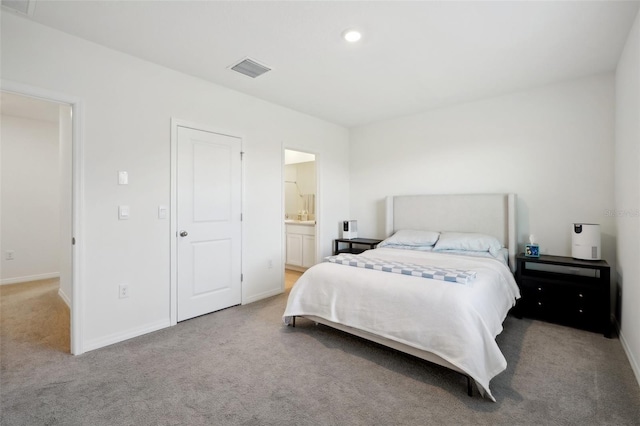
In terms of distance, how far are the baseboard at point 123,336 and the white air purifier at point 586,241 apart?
4.16m

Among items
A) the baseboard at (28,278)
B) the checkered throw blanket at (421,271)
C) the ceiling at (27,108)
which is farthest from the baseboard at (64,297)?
the checkered throw blanket at (421,271)

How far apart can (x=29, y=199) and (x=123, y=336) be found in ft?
12.5

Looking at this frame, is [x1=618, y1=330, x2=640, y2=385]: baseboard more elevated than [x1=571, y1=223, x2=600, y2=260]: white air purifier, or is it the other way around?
[x1=571, y1=223, x2=600, y2=260]: white air purifier

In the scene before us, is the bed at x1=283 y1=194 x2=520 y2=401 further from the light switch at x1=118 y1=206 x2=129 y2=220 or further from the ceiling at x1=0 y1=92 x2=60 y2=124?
the ceiling at x1=0 y1=92 x2=60 y2=124

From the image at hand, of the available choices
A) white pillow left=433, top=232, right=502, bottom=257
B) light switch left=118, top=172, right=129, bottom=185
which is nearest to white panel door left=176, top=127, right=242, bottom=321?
light switch left=118, top=172, right=129, bottom=185

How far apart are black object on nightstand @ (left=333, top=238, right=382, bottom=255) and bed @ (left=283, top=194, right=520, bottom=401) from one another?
1.89 ft

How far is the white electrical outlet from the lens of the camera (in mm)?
2711

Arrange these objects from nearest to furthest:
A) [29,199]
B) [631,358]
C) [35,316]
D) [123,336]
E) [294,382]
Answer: [294,382] < [631,358] < [123,336] < [35,316] < [29,199]

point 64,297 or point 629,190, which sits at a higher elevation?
point 629,190

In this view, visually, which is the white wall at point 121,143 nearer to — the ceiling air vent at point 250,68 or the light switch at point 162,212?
the light switch at point 162,212

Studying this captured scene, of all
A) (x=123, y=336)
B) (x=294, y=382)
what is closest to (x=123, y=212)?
(x=123, y=336)

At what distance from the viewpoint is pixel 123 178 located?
2.72 metres

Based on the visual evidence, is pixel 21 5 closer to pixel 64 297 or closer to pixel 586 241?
pixel 64 297

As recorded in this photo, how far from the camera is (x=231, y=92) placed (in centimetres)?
355
